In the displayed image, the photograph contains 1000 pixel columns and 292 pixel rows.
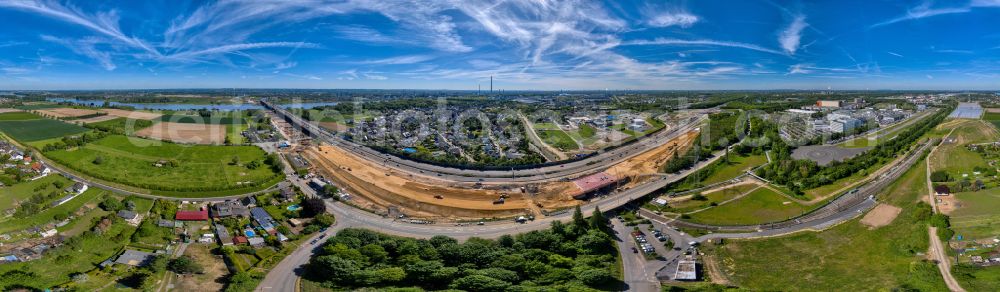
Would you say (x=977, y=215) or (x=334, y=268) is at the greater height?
(x=977, y=215)

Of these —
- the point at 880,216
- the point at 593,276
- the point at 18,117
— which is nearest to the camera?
the point at 593,276

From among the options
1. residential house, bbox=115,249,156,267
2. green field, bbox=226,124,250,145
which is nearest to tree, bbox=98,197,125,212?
residential house, bbox=115,249,156,267

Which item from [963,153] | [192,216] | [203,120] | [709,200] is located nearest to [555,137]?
[709,200]

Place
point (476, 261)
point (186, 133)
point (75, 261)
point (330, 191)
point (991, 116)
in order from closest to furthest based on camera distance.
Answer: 1. point (476, 261)
2. point (75, 261)
3. point (330, 191)
4. point (991, 116)
5. point (186, 133)

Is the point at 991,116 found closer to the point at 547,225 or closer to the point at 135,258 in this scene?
the point at 547,225

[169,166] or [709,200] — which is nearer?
[709,200]

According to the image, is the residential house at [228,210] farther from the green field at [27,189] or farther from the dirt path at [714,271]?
the dirt path at [714,271]

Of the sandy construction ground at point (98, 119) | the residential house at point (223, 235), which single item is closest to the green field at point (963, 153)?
the residential house at point (223, 235)

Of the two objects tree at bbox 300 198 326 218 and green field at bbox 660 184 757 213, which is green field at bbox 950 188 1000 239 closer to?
green field at bbox 660 184 757 213
